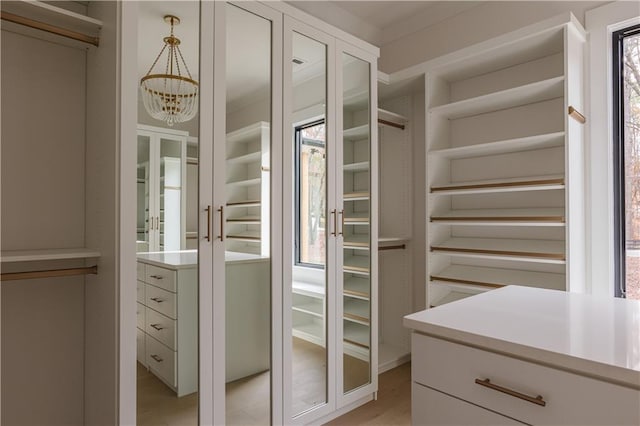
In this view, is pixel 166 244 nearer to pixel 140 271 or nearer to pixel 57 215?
pixel 140 271

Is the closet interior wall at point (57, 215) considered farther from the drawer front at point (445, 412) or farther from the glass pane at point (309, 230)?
the drawer front at point (445, 412)

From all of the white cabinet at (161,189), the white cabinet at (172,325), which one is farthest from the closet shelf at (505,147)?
the white cabinet at (172,325)

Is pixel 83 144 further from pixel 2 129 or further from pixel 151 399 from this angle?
pixel 151 399

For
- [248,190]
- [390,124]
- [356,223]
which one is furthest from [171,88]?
[390,124]

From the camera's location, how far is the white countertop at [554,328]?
855 millimetres

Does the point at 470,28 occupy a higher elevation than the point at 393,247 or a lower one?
higher

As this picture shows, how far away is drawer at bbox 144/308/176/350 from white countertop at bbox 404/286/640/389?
3.66 ft

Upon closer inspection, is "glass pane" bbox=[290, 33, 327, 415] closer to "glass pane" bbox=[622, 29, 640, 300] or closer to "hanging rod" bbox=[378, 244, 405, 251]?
"hanging rod" bbox=[378, 244, 405, 251]

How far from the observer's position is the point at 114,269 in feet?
5.13

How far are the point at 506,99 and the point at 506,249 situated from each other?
3.30 feet

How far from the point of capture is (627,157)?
2.34 metres

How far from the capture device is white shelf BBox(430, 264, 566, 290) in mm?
2484

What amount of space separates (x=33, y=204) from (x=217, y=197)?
2.87 feet

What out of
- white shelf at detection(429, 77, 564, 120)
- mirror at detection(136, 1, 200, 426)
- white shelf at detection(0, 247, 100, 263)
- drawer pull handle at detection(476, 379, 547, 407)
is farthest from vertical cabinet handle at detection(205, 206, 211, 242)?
white shelf at detection(429, 77, 564, 120)
